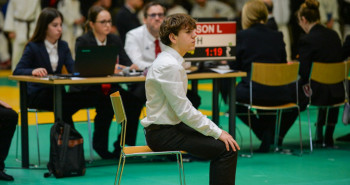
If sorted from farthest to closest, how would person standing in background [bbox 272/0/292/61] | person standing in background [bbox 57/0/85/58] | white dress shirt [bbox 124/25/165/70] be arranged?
person standing in background [bbox 272/0/292/61]
person standing in background [bbox 57/0/85/58]
white dress shirt [bbox 124/25/165/70]

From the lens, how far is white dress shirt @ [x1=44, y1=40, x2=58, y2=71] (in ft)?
21.2

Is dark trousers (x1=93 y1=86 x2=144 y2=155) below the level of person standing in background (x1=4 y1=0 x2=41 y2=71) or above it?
below

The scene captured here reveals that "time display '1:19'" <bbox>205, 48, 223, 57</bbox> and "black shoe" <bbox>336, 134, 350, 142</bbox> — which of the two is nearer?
"time display '1:19'" <bbox>205, 48, 223, 57</bbox>

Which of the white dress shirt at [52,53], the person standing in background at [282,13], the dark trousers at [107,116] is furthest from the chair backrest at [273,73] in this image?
the person standing in background at [282,13]

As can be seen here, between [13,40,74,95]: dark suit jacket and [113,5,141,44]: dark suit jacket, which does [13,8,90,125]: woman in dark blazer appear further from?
[113,5,141,44]: dark suit jacket

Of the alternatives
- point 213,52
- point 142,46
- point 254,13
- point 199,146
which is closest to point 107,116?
point 142,46

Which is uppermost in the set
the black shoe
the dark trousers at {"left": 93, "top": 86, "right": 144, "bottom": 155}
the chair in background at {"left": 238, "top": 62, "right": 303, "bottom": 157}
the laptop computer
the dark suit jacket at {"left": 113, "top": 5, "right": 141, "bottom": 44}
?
the dark suit jacket at {"left": 113, "top": 5, "right": 141, "bottom": 44}

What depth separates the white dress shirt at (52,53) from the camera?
6477mm

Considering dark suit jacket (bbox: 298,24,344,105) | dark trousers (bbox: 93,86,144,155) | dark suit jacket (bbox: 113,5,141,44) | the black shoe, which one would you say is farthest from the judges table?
dark suit jacket (bbox: 113,5,141,44)

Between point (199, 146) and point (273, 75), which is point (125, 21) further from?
point (199, 146)

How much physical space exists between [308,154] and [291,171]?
897 millimetres

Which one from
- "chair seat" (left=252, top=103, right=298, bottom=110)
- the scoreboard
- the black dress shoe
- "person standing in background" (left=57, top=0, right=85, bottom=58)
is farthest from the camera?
"person standing in background" (left=57, top=0, right=85, bottom=58)

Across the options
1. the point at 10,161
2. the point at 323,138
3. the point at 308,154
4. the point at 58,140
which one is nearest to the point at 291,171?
the point at 308,154

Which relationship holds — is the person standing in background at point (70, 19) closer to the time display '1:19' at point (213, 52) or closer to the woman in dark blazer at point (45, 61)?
the woman in dark blazer at point (45, 61)
